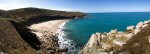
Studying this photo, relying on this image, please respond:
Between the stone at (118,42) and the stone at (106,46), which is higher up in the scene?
the stone at (118,42)

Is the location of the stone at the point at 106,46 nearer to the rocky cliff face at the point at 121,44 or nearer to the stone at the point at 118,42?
the rocky cliff face at the point at 121,44

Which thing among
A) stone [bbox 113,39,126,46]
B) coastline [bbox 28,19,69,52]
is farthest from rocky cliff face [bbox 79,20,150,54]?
coastline [bbox 28,19,69,52]

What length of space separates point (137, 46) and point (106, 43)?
369 inches

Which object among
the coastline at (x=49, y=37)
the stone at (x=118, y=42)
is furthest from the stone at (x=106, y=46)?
the coastline at (x=49, y=37)

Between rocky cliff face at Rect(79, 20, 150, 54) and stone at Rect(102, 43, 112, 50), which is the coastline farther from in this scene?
stone at Rect(102, 43, 112, 50)

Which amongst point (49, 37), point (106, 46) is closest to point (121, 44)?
point (106, 46)

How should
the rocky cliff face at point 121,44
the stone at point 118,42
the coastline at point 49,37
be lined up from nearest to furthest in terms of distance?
the rocky cliff face at point 121,44, the stone at point 118,42, the coastline at point 49,37

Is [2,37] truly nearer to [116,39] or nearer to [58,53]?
[58,53]

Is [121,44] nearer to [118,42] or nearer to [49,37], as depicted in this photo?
[118,42]

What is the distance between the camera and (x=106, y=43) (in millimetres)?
48812

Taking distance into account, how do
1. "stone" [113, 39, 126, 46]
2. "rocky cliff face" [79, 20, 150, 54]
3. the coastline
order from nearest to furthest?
"rocky cliff face" [79, 20, 150, 54] < "stone" [113, 39, 126, 46] < the coastline

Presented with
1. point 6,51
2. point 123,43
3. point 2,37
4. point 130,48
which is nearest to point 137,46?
point 130,48

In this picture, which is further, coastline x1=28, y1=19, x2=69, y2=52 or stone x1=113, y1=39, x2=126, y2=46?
coastline x1=28, y1=19, x2=69, y2=52

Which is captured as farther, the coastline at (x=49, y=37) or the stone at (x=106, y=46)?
the coastline at (x=49, y=37)
